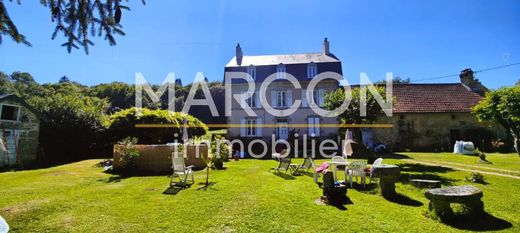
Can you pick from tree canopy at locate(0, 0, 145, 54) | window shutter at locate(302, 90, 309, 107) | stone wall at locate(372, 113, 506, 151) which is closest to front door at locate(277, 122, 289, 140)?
window shutter at locate(302, 90, 309, 107)

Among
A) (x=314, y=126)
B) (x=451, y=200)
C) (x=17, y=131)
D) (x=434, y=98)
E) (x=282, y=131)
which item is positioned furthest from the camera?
(x=434, y=98)

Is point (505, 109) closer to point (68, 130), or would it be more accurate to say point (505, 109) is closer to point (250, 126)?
point (250, 126)

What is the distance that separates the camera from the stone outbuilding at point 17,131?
15227mm

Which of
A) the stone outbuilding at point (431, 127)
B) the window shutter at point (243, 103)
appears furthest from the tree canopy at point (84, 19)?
the stone outbuilding at point (431, 127)

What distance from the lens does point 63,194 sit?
7.62m

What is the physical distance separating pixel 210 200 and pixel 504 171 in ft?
36.7

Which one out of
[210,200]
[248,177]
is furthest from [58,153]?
[210,200]

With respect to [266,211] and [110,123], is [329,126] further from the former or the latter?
[266,211]

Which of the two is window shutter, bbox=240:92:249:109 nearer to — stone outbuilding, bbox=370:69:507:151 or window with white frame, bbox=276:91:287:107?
window with white frame, bbox=276:91:287:107

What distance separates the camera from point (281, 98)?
80.1 ft

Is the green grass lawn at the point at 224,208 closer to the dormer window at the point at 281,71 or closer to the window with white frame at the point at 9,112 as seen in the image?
the window with white frame at the point at 9,112

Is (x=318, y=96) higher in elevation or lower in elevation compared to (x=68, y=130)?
higher

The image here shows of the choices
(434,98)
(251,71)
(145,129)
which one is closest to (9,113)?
(145,129)

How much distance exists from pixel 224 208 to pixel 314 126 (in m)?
18.2
